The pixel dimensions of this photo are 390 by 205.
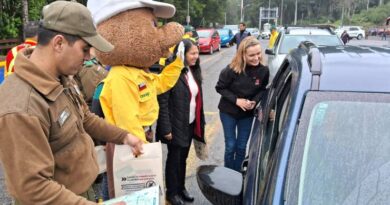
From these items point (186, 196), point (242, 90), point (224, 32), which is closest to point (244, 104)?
point (242, 90)

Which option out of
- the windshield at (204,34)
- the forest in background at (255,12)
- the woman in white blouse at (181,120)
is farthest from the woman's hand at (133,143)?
the windshield at (204,34)

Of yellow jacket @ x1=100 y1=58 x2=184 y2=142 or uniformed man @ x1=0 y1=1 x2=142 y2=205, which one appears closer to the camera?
uniformed man @ x1=0 y1=1 x2=142 y2=205

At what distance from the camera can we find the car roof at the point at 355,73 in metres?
1.96

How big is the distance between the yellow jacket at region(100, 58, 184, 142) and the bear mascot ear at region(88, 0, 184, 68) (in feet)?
0.30

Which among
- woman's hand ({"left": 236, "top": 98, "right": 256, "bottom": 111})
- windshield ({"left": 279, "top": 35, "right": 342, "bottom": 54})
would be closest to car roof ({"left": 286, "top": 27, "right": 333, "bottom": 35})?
windshield ({"left": 279, "top": 35, "right": 342, "bottom": 54})

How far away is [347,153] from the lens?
1856 mm

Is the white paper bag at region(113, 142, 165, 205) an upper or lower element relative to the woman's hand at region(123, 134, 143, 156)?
lower

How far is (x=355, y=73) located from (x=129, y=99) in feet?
5.03

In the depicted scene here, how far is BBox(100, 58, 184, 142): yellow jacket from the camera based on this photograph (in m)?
2.91

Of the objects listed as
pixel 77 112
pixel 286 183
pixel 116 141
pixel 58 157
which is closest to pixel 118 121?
pixel 116 141

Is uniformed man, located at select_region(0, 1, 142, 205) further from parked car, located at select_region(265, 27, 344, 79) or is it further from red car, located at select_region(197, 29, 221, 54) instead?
red car, located at select_region(197, 29, 221, 54)

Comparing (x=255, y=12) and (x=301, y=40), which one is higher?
(x=301, y=40)

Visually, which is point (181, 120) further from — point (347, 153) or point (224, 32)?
point (224, 32)

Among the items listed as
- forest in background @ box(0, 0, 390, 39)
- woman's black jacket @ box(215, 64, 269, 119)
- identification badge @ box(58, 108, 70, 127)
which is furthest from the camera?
forest in background @ box(0, 0, 390, 39)
